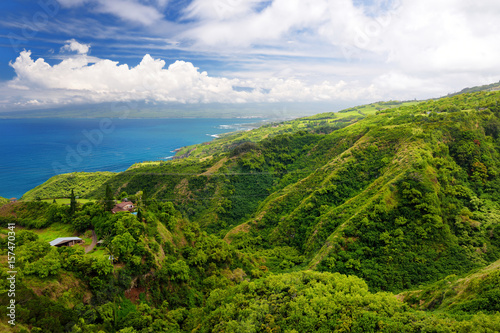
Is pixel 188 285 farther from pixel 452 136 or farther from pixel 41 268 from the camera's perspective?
pixel 452 136

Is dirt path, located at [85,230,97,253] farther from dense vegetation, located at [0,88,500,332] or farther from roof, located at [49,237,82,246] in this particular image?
roof, located at [49,237,82,246]

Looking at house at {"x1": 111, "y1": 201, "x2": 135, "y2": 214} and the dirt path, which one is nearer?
the dirt path

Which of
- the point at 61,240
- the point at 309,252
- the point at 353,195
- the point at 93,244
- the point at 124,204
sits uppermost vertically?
the point at 124,204

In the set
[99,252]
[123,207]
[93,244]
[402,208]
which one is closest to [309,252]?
[402,208]

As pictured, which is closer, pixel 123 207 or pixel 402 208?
pixel 123 207

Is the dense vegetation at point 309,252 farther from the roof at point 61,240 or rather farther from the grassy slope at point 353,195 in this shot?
the roof at point 61,240

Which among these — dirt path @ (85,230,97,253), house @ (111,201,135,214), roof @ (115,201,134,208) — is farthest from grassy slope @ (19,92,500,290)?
dirt path @ (85,230,97,253)

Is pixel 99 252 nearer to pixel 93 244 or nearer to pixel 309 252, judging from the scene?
pixel 93 244

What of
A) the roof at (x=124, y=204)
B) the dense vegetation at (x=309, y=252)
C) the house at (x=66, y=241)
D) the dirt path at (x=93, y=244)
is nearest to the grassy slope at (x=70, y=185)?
the dense vegetation at (x=309, y=252)
